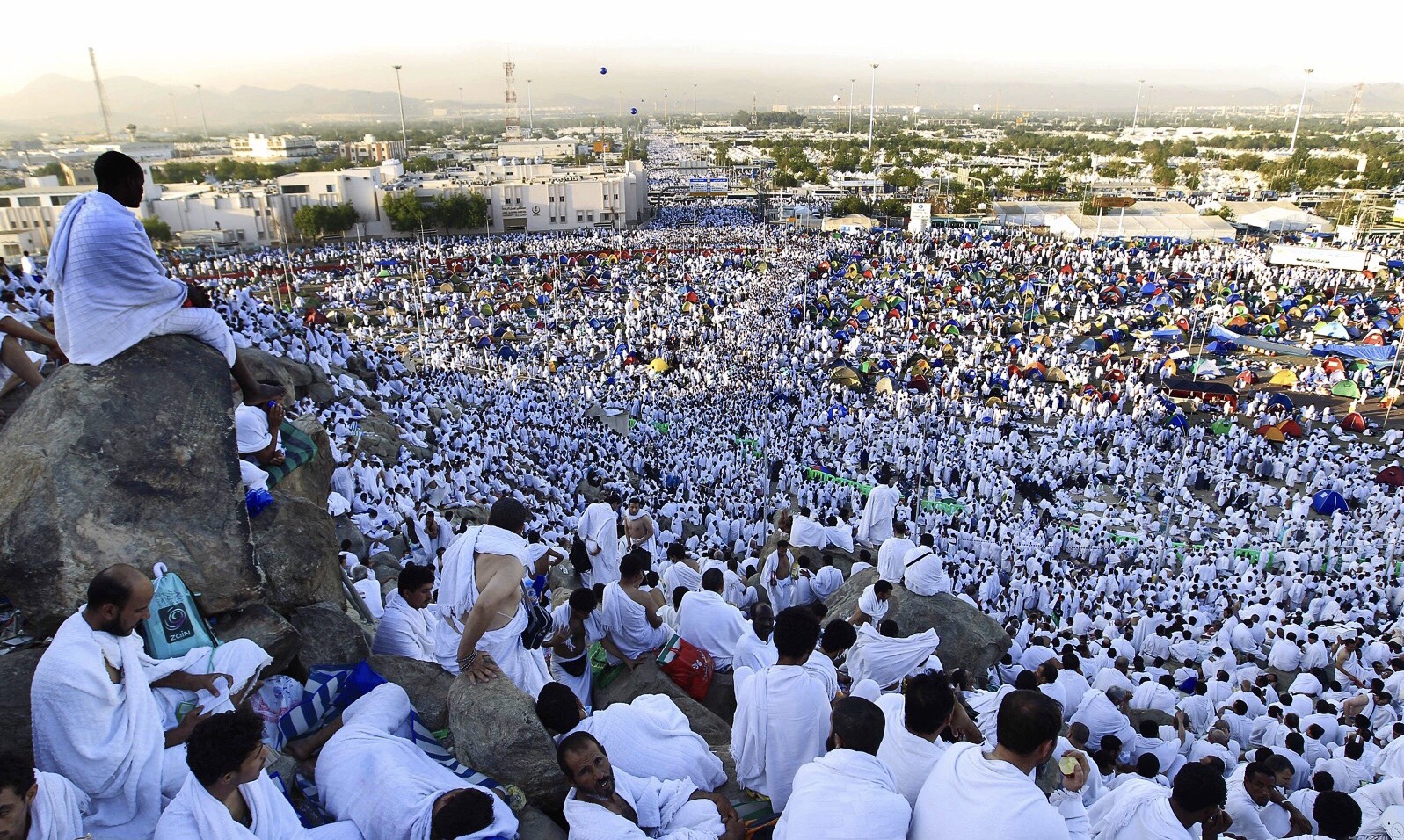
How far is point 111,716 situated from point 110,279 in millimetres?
1829

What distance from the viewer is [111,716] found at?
92.6 inches

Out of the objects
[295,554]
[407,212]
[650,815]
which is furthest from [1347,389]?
[407,212]

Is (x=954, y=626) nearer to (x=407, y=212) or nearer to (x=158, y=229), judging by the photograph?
(x=158, y=229)

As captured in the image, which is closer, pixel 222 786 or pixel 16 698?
pixel 222 786

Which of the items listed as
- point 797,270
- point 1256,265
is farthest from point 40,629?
point 1256,265

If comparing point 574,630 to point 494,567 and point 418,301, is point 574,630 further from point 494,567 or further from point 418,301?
point 418,301

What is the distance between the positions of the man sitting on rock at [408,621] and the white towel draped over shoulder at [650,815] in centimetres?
152

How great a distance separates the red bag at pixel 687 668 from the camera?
13.7ft

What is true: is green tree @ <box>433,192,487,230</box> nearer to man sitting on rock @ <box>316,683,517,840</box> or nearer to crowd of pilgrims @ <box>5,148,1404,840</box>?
crowd of pilgrims @ <box>5,148,1404,840</box>

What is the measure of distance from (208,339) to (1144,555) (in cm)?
1160

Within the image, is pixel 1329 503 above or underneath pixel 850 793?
underneath

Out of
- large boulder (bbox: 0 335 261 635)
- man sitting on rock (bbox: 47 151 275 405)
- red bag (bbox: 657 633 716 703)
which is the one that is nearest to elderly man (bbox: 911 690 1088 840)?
red bag (bbox: 657 633 716 703)

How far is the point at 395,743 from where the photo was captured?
9.05 ft

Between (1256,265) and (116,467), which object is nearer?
(116,467)
